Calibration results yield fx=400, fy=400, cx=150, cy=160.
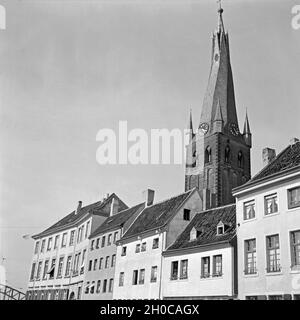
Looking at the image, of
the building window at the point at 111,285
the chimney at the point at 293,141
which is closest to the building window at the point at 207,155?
the building window at the point at 111,285

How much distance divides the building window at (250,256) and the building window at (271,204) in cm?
183

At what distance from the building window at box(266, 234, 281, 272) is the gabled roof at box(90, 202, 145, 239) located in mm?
16814

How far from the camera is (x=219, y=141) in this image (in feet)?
220

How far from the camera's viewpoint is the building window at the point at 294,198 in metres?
18.7

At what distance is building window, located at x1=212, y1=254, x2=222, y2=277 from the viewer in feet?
74.0

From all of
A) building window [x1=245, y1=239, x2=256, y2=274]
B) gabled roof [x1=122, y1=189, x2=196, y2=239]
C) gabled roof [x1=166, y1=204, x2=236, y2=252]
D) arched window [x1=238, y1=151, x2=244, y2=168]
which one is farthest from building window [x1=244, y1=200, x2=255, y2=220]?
arched window [x1=238, y1=151, x2=244, y2=168]

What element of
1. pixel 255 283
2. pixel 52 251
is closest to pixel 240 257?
pixel 255 283

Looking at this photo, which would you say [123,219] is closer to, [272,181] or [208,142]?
[272,181]

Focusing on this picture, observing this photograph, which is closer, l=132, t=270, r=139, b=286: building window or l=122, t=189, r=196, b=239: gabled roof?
l=132, t=270, r=139, b=286: building window

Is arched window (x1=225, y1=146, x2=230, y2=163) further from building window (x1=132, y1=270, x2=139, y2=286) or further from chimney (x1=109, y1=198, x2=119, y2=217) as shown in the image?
building window (x1=132, y1=270, x2=139, y2=286)

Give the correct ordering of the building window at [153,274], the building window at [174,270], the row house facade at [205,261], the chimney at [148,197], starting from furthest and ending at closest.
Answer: the chimney at [148,197]
the building window at [153,274]
the building window at [174,270]
the row house facade at [205,261]

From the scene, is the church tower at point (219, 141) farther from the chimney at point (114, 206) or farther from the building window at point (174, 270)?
the building window at point (174, 270)

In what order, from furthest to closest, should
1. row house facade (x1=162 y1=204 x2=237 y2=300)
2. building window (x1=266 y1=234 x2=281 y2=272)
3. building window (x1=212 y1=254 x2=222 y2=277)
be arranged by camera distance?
building window (x1=212 y1=254 x2=222 y2=277), row house facade (x1=162 y1=204 x2=237 y2=300), building window (x1=266 y1=234 x2=281 y2=272)
